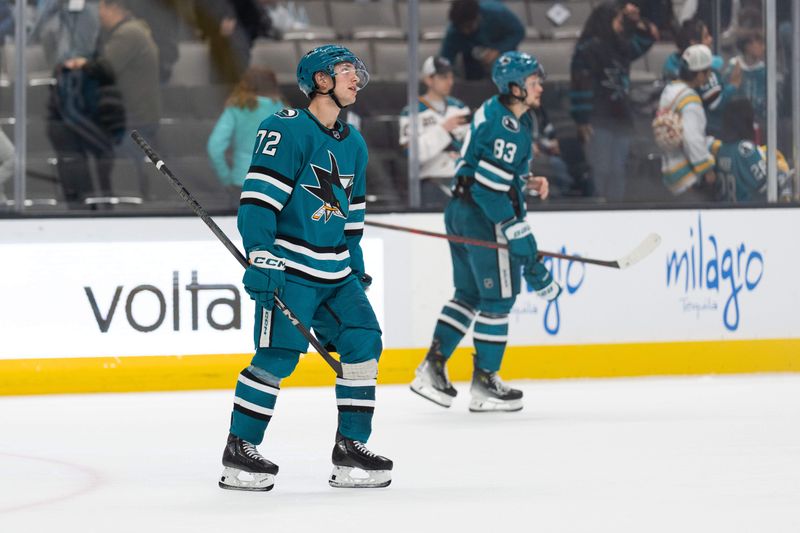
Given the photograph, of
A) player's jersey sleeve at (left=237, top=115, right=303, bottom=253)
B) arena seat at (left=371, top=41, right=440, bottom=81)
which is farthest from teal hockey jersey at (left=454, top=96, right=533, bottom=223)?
player's jersey sleeve at (left=237, top=115, right=303, bottom=253)

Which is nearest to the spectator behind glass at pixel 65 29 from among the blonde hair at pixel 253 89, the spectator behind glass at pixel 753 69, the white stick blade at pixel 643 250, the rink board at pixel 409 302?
the blonde hair at pixel 253 89

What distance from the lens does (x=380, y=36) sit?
7.40 metres

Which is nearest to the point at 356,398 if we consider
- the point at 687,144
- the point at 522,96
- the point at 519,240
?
the point at 519,240

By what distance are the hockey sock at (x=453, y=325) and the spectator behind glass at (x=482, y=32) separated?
5.16 ft

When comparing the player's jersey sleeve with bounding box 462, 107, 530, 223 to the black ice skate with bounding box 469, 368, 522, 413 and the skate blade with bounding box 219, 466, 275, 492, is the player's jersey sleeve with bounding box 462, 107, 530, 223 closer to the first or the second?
the black ice skate with bounding box 469, 368, 522, 413

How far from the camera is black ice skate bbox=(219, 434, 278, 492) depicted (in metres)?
4.03

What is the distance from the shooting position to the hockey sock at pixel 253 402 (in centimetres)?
402

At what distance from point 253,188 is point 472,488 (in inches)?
37.9

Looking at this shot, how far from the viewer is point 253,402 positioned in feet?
13.2

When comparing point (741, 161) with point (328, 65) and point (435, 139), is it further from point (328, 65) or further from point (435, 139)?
point (328, 65)

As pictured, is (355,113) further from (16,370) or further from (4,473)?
(4,473)

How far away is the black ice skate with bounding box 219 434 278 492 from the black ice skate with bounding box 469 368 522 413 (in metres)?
1.92

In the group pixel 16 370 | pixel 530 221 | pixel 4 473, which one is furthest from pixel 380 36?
pixel 4 473

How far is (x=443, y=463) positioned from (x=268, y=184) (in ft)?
3.61
